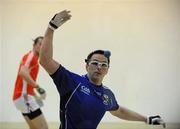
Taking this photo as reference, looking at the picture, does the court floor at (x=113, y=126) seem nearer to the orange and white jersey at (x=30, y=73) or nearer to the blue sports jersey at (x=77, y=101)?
the orange and white jersey at (x=30, y=73)

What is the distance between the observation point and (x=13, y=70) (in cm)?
817

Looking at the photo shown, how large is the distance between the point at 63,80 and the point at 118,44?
524cm

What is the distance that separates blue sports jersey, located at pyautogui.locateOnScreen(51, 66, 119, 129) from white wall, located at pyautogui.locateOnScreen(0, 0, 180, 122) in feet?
16.2

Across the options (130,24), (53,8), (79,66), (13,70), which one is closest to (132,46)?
(130,24)

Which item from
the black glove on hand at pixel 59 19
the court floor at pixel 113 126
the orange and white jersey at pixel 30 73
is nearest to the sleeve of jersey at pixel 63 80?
the black glove on hand at pixel 59 19

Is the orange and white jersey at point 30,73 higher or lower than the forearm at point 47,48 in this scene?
A: lower

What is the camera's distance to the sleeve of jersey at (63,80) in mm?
2824

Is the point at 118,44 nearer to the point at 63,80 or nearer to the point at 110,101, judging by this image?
the point at 110,101

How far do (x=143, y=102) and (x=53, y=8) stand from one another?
225cm

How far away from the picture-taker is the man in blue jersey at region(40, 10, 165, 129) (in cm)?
271

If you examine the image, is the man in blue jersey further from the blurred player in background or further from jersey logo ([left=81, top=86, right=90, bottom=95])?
the blurred player in background

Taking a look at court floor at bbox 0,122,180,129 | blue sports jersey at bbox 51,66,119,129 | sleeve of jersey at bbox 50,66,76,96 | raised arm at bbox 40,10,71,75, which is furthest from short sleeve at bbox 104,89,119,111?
court floor at bbox 0,122,180,129

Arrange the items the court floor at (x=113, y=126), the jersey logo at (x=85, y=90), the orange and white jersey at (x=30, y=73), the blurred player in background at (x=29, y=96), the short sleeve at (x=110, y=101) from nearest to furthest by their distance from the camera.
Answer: the jersey logo at (x=85, y=90) < the short sleeve at (x=110, y=101) < the blurred player in background at (x=29, y=96) < the orange and white jersey at (x=30, y=73) < the court floor at (x=113, y=126)

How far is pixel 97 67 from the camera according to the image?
311cm
